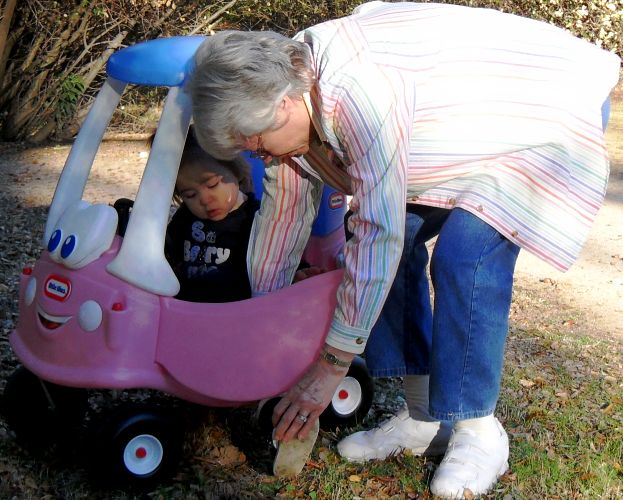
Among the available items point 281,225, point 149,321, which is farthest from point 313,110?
point 149,321

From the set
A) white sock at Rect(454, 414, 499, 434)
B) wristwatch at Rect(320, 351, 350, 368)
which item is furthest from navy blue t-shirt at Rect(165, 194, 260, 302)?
white sock at Rect(454, 414, 499, 434)

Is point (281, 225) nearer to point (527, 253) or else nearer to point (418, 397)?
point (418, 397)

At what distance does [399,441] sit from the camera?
7.04ft

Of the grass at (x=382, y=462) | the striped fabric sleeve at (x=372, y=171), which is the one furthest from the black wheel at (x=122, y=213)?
the striped fabric sleeve at (x=372, y=171)

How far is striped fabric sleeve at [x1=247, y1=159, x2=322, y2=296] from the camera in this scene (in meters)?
2.03

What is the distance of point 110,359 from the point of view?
1.80 m

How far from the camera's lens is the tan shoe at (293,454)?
1.92m

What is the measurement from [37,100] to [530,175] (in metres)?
4.74

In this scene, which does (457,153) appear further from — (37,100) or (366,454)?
(37,100)

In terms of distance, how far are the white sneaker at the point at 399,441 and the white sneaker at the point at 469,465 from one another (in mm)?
133

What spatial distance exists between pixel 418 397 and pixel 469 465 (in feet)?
0.79

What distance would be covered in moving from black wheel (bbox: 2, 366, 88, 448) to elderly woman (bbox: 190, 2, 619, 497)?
60 cm

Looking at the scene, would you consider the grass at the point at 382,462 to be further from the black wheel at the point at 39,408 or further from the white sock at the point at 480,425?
the white sock at the point at 480,425

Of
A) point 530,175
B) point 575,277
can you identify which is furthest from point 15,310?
point 575,277
